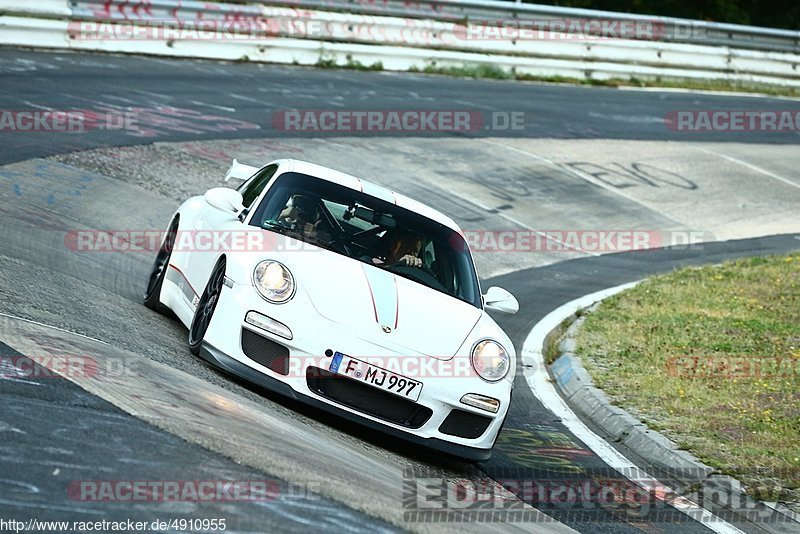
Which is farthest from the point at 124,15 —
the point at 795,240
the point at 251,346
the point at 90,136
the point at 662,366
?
the point at 251,346

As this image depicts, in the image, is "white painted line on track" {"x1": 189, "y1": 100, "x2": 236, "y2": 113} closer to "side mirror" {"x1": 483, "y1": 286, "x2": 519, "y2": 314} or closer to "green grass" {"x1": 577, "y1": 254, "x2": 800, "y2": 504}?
"green grass" {"x1": 577, "y1": 254, "x2": 800, "y2": 504}

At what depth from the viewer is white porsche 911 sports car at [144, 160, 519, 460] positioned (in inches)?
261

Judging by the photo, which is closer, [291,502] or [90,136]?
[291,502]

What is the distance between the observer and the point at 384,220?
7.97 meters

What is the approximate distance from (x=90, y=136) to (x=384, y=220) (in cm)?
843

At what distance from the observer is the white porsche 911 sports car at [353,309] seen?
6.63 m

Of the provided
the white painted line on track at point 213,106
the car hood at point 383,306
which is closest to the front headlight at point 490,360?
the car hood at point 383,306

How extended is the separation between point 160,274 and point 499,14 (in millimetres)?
19807

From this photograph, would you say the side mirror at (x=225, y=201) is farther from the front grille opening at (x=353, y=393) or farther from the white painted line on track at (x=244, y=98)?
the white painted line on track at (x=244, y=98)

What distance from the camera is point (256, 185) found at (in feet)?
28.7

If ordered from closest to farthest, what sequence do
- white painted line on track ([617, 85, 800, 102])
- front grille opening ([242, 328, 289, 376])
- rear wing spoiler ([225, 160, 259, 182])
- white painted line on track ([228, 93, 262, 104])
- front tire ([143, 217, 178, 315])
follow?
front grille opening ([242, 328, 289, 376]) → front tire ([143, 217, 178, 315]) → rear wing spoiler ([225, 160, 259, 182]) → white painted line on track ([228, 93, 262, 104]) → white painted line on track ([617, 85, 800, 102])

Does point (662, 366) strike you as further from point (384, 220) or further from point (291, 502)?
point (291, 502)

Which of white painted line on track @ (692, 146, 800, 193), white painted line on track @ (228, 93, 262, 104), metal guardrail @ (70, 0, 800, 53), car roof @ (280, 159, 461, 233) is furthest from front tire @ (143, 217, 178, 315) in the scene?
white painted line on track @ (692, 146, 800, 193)

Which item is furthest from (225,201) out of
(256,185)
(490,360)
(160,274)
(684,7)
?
(684,7)
